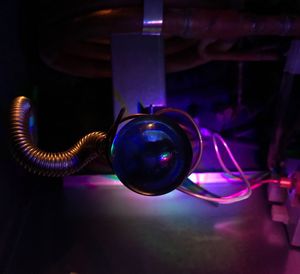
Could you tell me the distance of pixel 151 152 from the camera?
550 mm

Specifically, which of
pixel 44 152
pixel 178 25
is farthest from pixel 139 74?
pixel 44 152

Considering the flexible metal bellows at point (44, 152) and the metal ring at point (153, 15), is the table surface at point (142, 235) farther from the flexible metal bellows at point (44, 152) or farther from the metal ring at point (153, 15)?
the metal ring at point (153, 15)

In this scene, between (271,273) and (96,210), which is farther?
(96,210)

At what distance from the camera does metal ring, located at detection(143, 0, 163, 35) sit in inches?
26.0

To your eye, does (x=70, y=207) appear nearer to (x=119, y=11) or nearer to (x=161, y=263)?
(x=161, y=263)

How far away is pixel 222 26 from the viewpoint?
2.27 ft

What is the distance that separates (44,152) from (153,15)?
12.1 inches

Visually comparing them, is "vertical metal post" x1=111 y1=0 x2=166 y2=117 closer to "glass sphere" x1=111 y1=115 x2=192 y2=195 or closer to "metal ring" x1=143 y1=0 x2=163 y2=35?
"metal ring" x1=143 y1=0 x2=163 y2=35

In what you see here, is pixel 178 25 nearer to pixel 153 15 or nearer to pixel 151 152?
pixel 153 15

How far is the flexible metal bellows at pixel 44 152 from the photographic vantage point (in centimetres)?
61

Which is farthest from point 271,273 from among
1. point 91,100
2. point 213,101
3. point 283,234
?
point 91,100

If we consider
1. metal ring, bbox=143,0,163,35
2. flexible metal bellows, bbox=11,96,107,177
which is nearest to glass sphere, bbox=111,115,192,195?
flexible metal bellows, bbox=11,96,107,177

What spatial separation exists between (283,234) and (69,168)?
1.59 ft

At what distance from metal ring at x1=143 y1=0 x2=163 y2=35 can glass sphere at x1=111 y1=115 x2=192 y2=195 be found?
8.6 inches
